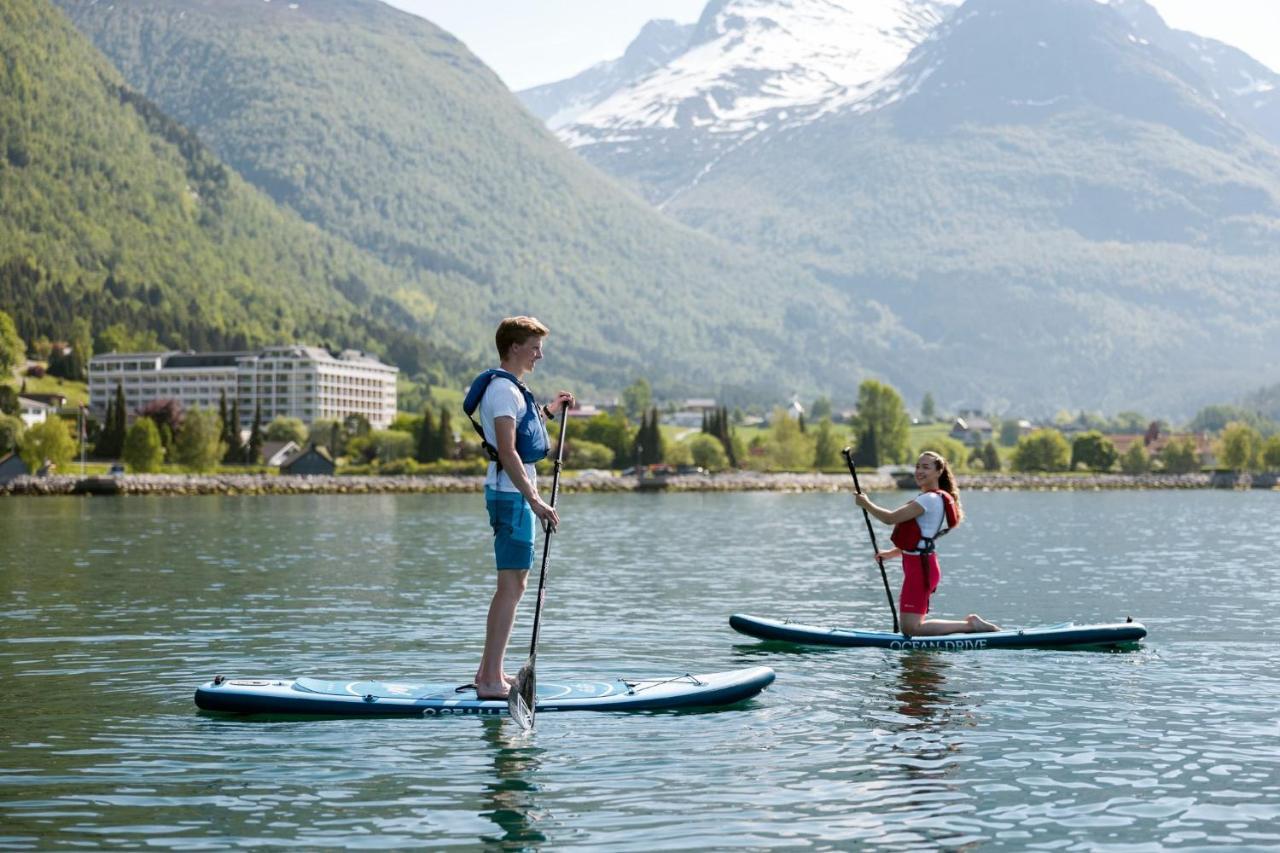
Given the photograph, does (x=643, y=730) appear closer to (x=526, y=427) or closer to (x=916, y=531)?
(x=526, y=427)

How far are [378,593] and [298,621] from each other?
8107 millimetres

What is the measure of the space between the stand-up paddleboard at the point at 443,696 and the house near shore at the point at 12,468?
159815mm

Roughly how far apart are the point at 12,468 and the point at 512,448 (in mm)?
167185

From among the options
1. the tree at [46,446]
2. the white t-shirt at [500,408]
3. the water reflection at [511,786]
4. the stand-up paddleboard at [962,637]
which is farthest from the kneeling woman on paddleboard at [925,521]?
the tree at [46,446]

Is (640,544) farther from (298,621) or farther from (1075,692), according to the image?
(1075,692)

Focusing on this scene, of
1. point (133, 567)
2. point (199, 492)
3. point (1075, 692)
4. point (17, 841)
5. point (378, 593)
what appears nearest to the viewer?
point (17, 841)

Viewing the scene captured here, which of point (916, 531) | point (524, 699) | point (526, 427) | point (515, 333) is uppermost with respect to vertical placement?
point (515, 333)

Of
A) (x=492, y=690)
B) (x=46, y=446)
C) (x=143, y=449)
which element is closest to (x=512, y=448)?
(x=492, y=690)

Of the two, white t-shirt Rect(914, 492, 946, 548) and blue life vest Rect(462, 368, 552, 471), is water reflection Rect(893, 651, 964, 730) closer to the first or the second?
white t-shirt Rect(914, 492, 946, 548)

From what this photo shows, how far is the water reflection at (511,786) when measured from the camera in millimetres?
14742

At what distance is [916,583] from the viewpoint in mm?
26078

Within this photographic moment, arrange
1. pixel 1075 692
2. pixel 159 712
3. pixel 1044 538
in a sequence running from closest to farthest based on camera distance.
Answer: pixel 159 712 → pixel 1075 692 → pixel 1044 538

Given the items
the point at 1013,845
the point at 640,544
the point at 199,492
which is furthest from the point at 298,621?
the point at 199,492

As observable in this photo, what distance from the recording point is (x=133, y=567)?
51.7 metres
